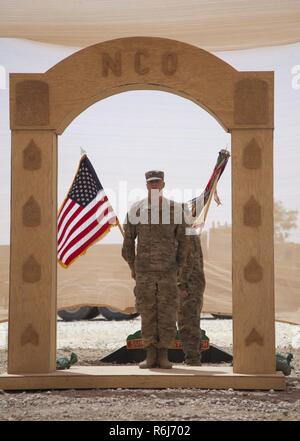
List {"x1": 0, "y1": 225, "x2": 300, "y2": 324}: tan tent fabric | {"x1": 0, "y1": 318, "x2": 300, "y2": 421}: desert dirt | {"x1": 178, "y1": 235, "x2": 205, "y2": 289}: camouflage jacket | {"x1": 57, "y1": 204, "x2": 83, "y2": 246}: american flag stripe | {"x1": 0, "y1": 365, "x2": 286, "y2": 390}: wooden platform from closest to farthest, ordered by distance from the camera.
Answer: {"x1": 0, "y1": 318, "x2": 300, "y2": 421}: desert dirt
{"x1": 0, "y1": 365, "x2": 286, "y2": 390}: wooden platform
{"x1": 178, "y1": 235, "x2": 205, "y2": 289}: camouflage jacket
{"x1": 57, "y1": 204, "x2": 83, "y2": 246}: american flag stripe
{"x1": 0, "y1": 225, "x2": 300, "y2": 324}: tan tent fabric

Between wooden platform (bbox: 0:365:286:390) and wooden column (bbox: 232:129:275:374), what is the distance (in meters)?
0.16

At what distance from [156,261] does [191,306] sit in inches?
46.3

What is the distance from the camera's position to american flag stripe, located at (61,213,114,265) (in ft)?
33.6

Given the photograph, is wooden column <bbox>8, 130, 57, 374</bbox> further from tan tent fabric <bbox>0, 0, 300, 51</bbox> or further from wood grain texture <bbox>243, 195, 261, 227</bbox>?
tan tent fabric <bbox>0, 0, 300, 51</bbox>

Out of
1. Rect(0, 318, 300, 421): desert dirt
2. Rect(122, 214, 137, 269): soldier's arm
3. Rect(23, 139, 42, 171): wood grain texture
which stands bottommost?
Rect(0, 318, 300, 421): desert dirt

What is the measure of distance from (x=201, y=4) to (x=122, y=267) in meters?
4.64

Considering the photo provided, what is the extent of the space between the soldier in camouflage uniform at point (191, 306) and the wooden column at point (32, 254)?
1.48m

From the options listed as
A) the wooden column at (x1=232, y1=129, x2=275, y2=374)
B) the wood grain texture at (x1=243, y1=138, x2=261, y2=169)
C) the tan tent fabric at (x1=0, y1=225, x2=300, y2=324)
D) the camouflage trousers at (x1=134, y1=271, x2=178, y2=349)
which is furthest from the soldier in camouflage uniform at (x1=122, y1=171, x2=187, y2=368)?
the tan tent fabric at (x1=0, y1=225, x2=300, y2=324)

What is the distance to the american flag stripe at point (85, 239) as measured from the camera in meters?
10.2

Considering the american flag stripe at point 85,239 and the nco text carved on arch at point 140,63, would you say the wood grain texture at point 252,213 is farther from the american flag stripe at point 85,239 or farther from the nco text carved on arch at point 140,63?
the american flag stripe at point 85,239

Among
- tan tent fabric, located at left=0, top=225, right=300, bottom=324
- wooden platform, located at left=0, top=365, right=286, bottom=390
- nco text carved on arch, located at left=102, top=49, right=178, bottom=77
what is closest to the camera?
wooden platform, located at left=0, top=365, right=286, bottom=390

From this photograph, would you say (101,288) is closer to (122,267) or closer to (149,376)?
(122,267)

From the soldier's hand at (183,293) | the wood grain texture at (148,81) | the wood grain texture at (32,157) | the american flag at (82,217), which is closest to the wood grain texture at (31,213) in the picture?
the wood grain texture at (32,157)
